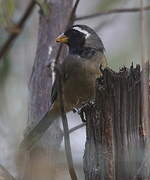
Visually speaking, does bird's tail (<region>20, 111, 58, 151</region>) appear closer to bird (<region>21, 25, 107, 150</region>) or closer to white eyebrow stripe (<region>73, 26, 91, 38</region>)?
bird (<region>21, 25, 107, 150</region>)

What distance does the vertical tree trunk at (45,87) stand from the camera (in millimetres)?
3396

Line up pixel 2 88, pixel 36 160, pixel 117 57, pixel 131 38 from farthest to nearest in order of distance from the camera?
pixel 131 38 → pixel 117 57 → pixel 2 88 → pixel 36 160

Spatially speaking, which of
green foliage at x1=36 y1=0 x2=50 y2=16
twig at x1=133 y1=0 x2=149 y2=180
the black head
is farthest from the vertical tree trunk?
twig at x1=133 y1=0 x2=149 y2=180

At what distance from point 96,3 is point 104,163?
137 inches

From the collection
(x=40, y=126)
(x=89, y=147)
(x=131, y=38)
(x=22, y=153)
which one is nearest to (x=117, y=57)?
(x=131, y=38)

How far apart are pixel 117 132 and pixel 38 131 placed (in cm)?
134

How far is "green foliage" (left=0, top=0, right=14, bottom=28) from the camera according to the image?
3838mm

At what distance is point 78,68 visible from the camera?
165 inches

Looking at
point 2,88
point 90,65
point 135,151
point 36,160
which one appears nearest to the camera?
point 135,151

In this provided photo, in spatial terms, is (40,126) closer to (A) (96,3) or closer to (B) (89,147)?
(B) (89,147)

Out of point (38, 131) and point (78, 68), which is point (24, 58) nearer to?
point (78, 68)

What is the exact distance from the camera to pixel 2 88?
4.67 m

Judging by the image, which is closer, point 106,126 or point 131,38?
point 106,126

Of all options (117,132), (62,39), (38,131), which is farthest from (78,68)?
(117,132)
